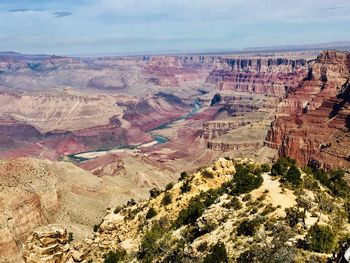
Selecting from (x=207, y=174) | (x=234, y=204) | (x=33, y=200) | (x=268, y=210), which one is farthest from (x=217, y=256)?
(x=33, y=200)

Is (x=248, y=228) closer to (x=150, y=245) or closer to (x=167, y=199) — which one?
(x=150, y=245)

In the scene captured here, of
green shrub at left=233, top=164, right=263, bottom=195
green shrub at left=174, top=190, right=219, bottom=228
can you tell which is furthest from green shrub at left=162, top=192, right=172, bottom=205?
green shrub at left=233, top=164, right=263, bottom=195

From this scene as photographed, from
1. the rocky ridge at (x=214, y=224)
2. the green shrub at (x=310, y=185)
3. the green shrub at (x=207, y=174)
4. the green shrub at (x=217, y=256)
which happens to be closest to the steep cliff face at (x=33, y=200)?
the rocky ridge at (x=214, y=224)

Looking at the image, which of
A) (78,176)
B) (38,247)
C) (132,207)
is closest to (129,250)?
(38,247)

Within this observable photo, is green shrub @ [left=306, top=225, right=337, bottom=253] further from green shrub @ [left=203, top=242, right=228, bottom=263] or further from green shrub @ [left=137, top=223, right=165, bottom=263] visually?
green shrub @ [left=137, top=223, right=165, bottom=263]

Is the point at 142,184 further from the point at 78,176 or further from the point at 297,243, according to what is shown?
the point at 297,243

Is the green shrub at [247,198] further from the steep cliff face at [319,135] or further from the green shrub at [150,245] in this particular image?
the steep cliff face at [319,135]

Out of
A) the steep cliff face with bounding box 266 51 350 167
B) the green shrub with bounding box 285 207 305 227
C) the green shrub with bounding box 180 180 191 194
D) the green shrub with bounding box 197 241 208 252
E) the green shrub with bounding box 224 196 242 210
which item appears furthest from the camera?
the steep cliff face with bounding box 266 51 350 167
